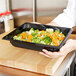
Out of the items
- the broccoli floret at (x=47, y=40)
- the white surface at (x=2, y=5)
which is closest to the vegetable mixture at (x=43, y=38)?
the broccoli floret at (x=47, y=40)

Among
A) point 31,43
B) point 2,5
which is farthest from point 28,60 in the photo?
point 2,5

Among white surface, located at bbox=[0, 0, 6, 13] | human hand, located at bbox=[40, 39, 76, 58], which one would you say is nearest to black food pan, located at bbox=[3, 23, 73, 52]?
human hand, located at bbox=[40, 39, 76, 58]

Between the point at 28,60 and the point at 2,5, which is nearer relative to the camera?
the point at 28,60

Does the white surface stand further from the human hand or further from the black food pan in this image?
the human hand

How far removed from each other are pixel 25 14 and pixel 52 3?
1.10ft

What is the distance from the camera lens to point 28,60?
2.87 feet

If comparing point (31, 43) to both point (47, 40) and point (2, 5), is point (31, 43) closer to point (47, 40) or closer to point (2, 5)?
point (47, 40)

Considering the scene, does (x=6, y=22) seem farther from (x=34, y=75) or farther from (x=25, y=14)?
(x=34, y=75)

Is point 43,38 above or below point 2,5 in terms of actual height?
below

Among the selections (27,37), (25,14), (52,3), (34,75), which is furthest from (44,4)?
(34,75)

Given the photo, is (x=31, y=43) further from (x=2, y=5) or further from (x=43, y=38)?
(x=2, y=5)

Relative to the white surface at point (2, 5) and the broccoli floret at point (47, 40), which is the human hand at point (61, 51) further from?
the white surface at point (2, 5)

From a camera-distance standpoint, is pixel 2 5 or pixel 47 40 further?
pixel 2 5

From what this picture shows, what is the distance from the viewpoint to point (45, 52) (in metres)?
0.86
